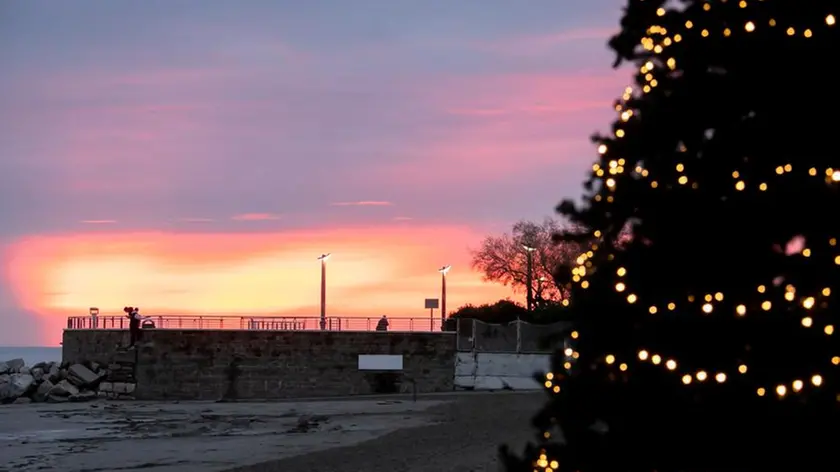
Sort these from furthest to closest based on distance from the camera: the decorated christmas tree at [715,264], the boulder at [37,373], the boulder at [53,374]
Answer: the boulder at [37,373] < the boulder at [53,374] < the decorated christmas tree at [715,264]

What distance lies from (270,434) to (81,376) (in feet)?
66.5

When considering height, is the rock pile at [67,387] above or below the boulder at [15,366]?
below

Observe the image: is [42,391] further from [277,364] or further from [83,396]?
[277,364]

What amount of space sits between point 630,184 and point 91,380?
4136 cm

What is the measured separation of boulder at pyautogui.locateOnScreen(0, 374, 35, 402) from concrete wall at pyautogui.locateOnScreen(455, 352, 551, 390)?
16535 millimetres

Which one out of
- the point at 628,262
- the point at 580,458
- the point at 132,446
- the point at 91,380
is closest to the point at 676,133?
the point at 628,262

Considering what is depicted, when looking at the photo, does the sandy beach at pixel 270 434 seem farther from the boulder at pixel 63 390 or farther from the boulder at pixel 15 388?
the boulder at pixel 15 388

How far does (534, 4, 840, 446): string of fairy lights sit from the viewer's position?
5113mm

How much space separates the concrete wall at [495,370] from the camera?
135 ft

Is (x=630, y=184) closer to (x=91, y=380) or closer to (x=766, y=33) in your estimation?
(x=766, y=33)

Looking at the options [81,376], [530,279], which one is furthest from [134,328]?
[530,279]

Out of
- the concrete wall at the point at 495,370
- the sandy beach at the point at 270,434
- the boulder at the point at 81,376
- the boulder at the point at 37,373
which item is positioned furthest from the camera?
the boulder at the point at 37,373

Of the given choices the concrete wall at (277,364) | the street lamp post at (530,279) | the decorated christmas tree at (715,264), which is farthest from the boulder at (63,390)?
the decorated christmas tree at (715,264)

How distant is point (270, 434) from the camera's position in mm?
26766
